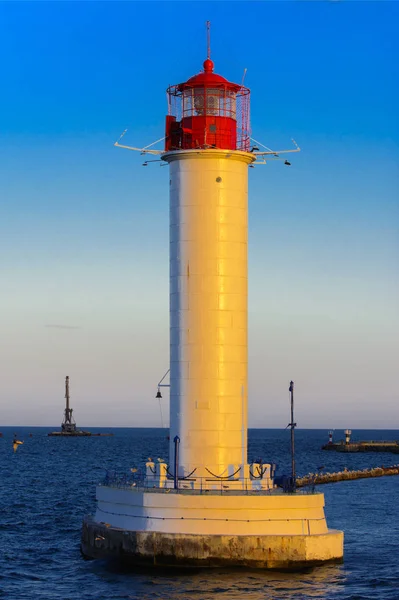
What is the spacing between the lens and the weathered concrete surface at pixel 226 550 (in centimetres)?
3412

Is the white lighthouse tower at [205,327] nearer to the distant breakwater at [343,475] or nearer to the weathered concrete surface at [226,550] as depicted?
the weathered concrete surface at [226,550]

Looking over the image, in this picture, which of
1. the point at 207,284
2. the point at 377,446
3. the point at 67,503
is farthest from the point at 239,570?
the point at 377,446

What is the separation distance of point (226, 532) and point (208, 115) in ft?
51.7

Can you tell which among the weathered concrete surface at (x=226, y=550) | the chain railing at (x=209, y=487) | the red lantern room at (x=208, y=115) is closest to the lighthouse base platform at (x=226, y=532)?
the weathered concrete surface at (x=226, y=550)

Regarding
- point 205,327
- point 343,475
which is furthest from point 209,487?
point 343,475

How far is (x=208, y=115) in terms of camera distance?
39.8 metres

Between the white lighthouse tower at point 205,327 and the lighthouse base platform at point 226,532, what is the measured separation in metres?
0.14

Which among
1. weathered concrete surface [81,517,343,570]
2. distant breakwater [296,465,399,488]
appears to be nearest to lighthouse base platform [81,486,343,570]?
weathered concrete surface [81,517,343,570]

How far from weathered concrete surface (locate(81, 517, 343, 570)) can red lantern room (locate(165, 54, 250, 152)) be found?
48.0ft

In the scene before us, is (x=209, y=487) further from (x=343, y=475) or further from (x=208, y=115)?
(x=343, y=475)

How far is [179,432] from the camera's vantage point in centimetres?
3856

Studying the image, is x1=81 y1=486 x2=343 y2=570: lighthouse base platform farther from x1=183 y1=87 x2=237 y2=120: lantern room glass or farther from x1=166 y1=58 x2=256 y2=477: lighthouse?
x1=183 y1=87 x2=237 y2=120: lantern room glass

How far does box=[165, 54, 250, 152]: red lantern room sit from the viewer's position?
39688 millimetres

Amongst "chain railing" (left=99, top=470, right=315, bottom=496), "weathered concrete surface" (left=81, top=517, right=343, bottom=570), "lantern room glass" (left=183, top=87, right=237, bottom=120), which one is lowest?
"weathered concrete surface" (left=81, top=517, right=343, bottom=570)
